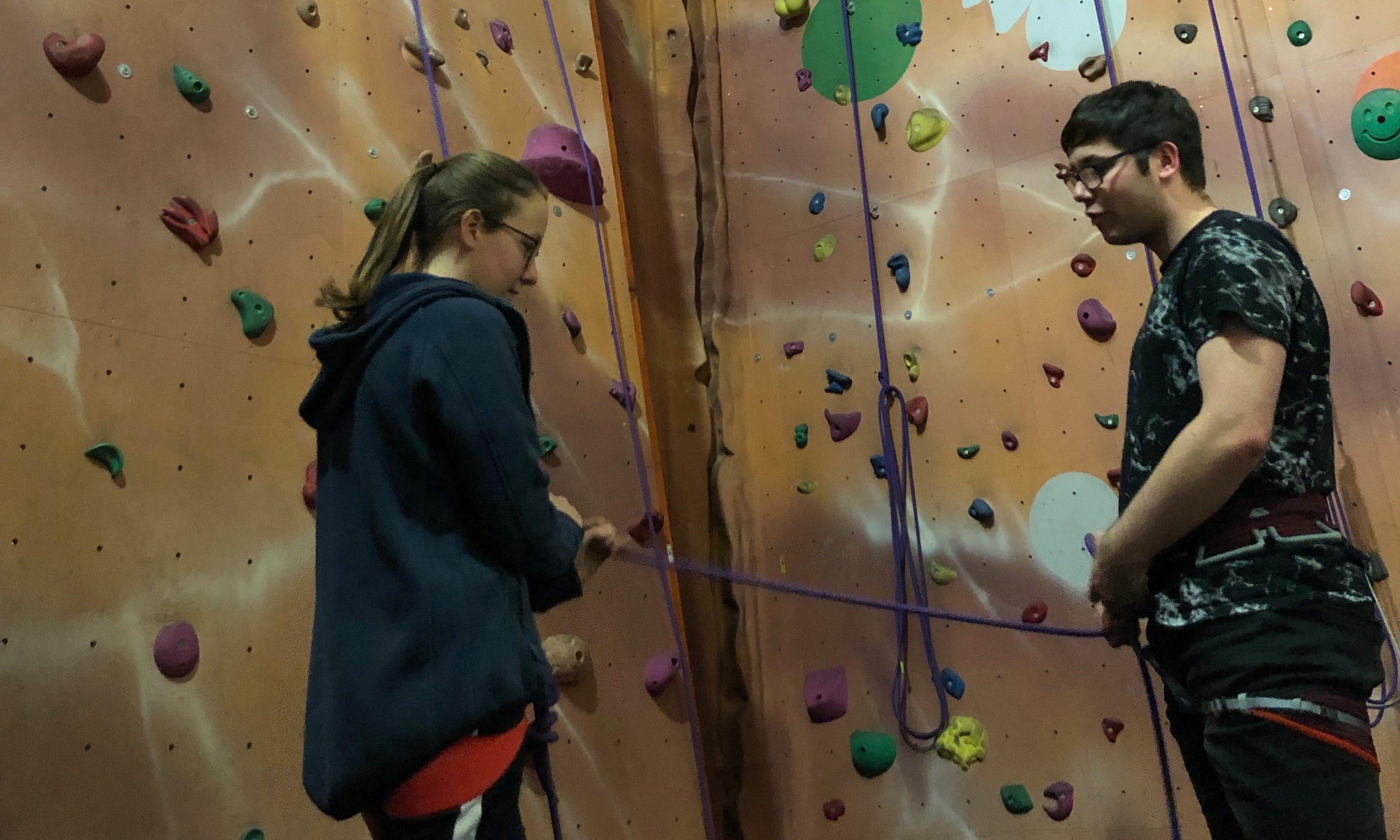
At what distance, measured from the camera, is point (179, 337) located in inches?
57.9

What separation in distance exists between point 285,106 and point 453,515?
1163 mm

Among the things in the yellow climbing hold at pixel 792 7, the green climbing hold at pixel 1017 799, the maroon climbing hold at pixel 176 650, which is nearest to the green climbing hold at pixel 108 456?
the maroon climbing hold at pixel 176 650

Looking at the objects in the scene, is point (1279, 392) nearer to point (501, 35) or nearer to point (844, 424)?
point (844, 424)

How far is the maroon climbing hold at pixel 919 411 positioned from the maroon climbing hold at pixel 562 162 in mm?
911

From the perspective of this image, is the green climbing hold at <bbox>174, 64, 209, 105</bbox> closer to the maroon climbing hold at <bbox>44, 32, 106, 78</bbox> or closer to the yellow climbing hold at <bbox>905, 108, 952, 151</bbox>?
the maroon climbing hold at <bbox>44, 32, 106, 78</bbox>

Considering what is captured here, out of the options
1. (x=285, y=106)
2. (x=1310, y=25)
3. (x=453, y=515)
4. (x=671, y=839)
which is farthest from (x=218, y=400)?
(x=1310, y=25)

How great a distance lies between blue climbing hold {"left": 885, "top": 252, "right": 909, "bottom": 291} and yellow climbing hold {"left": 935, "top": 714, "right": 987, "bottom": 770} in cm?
102

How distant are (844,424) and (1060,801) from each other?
0.96 meters

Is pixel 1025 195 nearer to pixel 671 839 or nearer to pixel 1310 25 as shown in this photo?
pixel 1310 25

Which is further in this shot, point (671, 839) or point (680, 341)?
point (680, 341)

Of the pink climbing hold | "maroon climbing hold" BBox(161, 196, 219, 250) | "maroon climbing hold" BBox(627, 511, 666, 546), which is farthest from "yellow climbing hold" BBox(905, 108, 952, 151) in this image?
"maroon climbing hold" BBox(161, 196, 219, 250)

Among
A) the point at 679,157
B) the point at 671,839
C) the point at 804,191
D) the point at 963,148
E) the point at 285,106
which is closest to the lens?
the point at 285,106

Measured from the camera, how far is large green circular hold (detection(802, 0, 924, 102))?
237 cm

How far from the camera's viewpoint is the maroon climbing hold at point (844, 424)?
2328 mm
